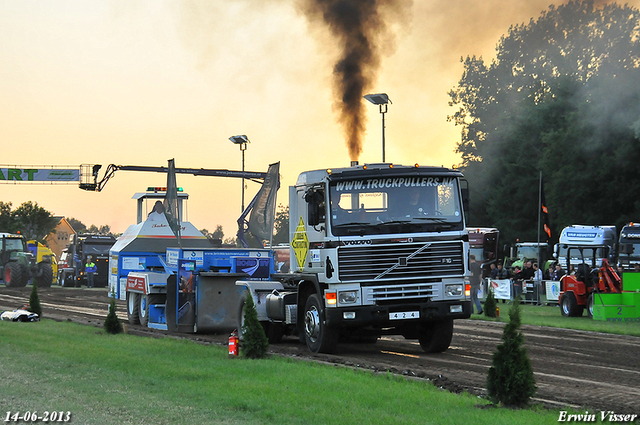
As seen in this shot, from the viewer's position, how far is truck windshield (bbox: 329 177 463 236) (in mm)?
13539

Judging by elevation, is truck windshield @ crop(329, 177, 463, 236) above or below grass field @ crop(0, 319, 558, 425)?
above

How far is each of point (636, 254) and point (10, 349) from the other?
29.2 m

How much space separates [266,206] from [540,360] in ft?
36.7

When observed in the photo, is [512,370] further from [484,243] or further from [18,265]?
[18,265]

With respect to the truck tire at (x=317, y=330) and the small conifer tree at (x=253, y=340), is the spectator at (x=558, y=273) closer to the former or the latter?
the truck tire at (x=317, y=330)

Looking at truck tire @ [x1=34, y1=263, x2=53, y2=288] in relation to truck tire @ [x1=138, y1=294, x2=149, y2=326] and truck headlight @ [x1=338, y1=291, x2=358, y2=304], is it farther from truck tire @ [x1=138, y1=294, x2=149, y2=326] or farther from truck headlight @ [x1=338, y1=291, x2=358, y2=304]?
truck headlight @ [x1=338, y1=291, x2=358, y2=304]

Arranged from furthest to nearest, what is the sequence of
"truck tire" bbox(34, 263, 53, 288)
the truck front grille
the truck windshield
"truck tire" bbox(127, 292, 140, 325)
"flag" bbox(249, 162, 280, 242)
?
"truck tire" bbox(34, 263, 53, 288) → "flag" bbox(249, 162, 280, 242) → "truck tire" bbox(127, 292, 140, 325) → the truck windshield → the truck front grille

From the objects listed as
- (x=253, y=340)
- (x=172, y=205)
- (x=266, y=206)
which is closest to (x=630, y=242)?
(x=266, y=206)

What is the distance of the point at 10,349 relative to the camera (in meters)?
14.4

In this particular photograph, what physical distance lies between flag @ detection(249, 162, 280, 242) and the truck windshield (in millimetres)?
9237

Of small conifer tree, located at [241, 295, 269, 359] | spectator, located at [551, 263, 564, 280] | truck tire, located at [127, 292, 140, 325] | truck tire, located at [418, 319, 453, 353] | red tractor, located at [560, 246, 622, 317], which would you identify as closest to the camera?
small conifer tree, located at [241, 295, 269, 359]

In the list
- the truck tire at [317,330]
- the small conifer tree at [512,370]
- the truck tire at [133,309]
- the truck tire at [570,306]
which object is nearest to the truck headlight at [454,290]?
the truck tire at [317,330]

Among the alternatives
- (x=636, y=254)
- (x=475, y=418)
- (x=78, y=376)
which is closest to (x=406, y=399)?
(x=475, y=418)

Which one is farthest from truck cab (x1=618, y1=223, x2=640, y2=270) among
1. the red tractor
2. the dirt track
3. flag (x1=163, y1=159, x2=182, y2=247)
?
flag (x1=163, y1=159, x2=182, y2=247)
